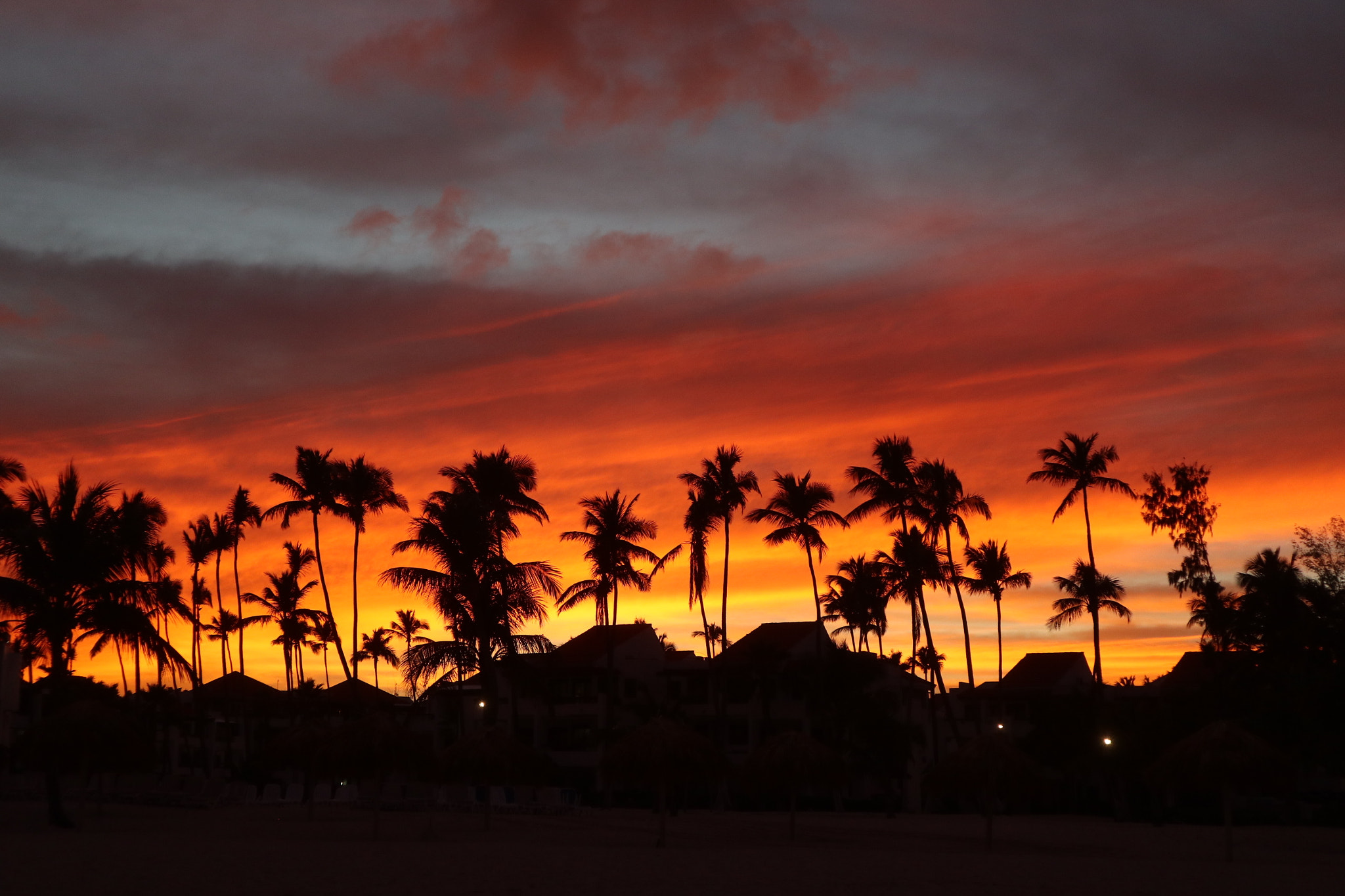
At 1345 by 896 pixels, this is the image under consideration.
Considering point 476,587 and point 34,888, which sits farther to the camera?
point 476,587

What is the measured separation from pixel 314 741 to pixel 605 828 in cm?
1077

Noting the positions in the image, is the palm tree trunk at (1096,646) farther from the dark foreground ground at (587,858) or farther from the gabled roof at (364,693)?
the gabled roof at (364,693)

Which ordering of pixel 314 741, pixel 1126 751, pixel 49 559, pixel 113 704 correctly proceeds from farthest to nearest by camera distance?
1. pixel 113 704
2. pixel 1126 751
3. pixel 314 741
4. pixel 49 559

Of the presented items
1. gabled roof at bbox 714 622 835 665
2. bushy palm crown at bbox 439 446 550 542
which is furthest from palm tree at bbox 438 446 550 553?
gabled roof at bbox 714 622 835 665

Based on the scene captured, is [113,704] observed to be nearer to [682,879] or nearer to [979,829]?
[979,829]

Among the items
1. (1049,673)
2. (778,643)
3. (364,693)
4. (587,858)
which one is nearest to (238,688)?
(364,693)

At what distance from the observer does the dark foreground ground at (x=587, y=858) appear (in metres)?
20.7

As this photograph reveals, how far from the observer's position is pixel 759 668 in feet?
193

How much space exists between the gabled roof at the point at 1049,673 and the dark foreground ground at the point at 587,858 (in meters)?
29.7

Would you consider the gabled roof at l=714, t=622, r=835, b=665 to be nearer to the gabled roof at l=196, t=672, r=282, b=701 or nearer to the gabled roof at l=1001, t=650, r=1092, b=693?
the gabled roof at l=1001, t=650, r=1092, b=693

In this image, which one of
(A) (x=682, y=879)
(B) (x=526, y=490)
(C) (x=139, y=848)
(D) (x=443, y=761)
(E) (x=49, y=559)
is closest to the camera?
(A) (x=682, y=879)

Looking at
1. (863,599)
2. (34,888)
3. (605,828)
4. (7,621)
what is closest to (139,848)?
(34,888)

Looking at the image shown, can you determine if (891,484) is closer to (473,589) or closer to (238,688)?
(473,589)

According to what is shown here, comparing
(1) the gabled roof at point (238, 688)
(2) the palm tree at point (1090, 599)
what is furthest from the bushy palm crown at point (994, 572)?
(1) the gabled roof at point (238, 688)
